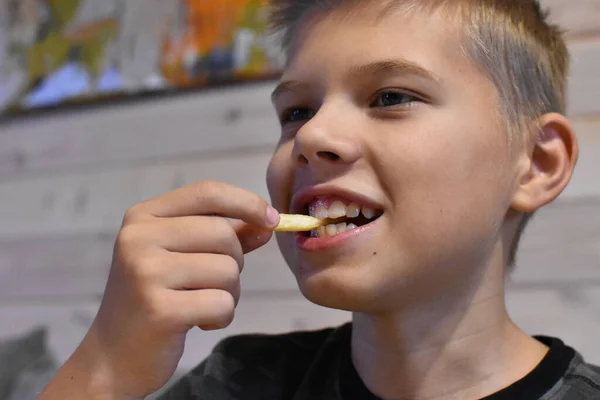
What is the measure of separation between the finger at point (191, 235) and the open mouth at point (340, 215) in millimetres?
106

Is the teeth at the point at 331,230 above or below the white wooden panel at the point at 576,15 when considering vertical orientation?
below

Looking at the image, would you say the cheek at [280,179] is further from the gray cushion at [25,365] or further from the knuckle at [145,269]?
the gray cushion at [25,365]

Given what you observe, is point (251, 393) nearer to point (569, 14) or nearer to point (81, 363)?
point (81, 363)

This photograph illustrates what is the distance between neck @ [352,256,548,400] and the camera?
712 millimetres

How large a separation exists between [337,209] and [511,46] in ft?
1.04

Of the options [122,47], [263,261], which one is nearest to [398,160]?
[263,261]

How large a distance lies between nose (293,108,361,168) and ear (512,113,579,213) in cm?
23

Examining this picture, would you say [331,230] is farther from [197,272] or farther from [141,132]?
[141,132]

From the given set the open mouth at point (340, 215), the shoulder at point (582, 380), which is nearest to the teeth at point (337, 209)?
the open mouth at point (340, 215)

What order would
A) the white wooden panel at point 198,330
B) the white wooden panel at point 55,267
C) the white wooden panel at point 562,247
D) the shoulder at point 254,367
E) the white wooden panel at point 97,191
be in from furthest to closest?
the white wooden panel at point 55,267, the white wooden panel at point 97,191, the white wooden panel at point 198,330, the white wooden panel at point 562,247, the shoulder at point 254,367

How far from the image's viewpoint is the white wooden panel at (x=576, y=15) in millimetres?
1049

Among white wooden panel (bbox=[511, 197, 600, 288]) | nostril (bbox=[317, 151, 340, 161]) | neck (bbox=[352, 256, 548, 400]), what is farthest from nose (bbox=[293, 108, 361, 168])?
white wooden panel (bbox=[511, 197, 600, 288])

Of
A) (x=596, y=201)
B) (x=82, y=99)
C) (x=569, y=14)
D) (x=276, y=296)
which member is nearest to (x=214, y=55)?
(x=82, y=99)

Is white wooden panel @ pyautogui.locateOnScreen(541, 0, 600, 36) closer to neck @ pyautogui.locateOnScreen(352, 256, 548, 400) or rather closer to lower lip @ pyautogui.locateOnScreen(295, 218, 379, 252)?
neck @ pyautogui.locateOnScreen(352, 256, 548, 400)
